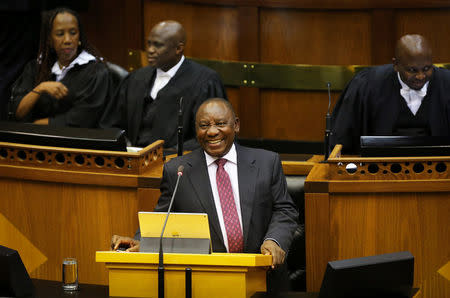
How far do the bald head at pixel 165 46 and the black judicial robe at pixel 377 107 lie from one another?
1.19 m

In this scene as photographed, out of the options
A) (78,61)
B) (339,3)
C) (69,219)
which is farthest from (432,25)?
(69,219)

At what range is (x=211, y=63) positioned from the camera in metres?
7.62

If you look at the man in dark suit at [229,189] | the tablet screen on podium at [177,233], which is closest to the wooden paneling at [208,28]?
the man in dark suit at [229,189]

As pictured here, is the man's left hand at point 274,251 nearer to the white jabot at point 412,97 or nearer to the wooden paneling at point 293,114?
the white jabot at point 412,97

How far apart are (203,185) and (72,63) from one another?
7.96ft

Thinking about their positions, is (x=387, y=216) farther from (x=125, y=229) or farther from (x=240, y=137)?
(x=240, y=137)

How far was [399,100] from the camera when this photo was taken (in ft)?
19.4

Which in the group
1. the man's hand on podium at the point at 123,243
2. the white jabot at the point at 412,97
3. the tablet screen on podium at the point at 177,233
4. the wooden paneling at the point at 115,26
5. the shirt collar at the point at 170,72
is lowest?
the man's hand on podium at the point at 123,243

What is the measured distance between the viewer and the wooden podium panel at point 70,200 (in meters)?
5.14

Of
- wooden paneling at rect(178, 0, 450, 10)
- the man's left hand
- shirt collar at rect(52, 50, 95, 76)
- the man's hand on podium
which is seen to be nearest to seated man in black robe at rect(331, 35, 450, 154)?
wooden paneling at rect(178, 0, 450, 10)

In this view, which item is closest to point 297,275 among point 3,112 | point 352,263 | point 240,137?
point 352,263

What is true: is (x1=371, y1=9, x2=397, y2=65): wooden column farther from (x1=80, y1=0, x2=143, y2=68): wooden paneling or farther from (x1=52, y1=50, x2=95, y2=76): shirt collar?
(x1=52, y1=50, x2=95, y2=76): shirt collar

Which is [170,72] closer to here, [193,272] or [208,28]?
[208,28]

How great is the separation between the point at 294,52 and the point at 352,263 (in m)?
3.90
